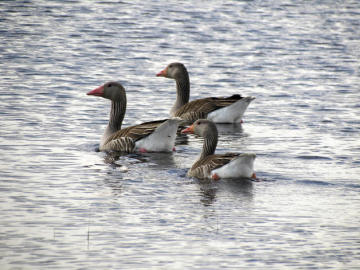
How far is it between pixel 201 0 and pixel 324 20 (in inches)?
330

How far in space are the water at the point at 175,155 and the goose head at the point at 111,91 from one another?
0.94m

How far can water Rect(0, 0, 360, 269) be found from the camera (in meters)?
10.6

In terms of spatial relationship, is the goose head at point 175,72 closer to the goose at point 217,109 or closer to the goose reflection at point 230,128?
the goose at point 217,109

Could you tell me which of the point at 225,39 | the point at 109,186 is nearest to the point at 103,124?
the point at 109,186

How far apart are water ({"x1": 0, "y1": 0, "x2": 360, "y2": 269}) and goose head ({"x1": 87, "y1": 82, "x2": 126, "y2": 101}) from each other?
3.09 ft

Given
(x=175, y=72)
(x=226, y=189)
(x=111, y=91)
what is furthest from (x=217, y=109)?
(x=226, y=189)

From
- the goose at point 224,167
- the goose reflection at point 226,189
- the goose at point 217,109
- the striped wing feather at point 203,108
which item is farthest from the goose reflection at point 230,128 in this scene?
the goose reflection at point 226,189

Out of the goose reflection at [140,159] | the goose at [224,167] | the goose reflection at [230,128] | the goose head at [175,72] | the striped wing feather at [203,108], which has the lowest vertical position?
the goose reflection at [230,128]

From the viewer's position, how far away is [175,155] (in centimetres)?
1633

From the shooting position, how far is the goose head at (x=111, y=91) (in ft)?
56.5

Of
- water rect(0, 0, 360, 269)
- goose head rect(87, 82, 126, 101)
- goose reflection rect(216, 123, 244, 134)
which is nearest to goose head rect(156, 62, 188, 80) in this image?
water rect(0, 0, 360, 269)

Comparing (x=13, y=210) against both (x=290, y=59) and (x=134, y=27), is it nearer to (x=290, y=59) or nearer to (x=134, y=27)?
(x=290, y=59)

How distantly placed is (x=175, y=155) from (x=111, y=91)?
2058 mm

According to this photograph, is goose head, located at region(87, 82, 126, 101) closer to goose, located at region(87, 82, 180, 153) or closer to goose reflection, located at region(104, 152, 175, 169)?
goose, located at region(87, 82, 180, 153)
